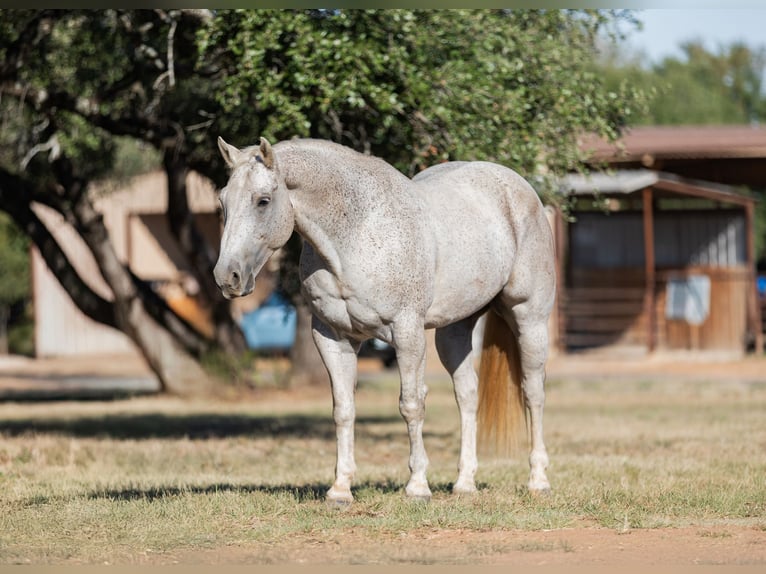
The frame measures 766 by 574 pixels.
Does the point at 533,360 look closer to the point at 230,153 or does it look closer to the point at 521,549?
the point at 521,549

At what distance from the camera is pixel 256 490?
29.3ft

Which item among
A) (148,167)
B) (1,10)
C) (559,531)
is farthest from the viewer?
(148,167)

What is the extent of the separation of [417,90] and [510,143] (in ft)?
3.49

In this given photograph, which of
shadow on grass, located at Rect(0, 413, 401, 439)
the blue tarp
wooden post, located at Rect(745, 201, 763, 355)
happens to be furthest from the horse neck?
the blue tarp

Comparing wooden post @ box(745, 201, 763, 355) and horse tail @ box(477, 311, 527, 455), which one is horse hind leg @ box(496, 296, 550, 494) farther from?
wooden post @ box(745, 201, 763, 355)

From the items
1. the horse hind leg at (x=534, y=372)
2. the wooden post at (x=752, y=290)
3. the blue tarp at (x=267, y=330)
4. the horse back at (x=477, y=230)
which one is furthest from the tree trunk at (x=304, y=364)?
the horse back at (x=477, y=230)

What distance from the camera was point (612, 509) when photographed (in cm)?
789

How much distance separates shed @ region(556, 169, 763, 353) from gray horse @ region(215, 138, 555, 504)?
17125mm

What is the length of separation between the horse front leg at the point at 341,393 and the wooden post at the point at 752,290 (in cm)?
1941

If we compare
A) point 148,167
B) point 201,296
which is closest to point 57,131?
point 201,296

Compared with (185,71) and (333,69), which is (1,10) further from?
(333,69)

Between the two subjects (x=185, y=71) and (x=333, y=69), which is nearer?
(x=333, y=69)

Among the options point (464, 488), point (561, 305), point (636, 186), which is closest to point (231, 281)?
point (464, 488)

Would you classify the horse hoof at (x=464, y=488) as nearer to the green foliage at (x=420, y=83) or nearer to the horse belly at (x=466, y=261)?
the horse belly at (x=466, y=261)
